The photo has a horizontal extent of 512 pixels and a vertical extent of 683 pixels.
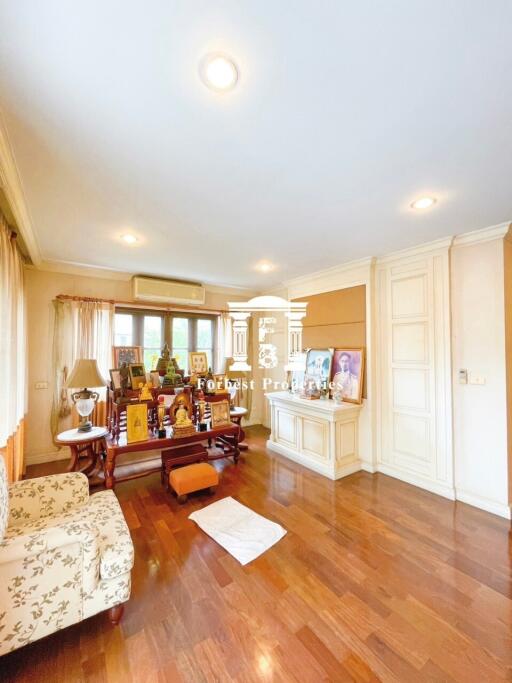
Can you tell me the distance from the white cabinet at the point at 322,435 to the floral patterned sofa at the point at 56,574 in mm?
2393

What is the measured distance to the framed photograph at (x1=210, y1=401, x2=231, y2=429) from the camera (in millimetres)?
3590

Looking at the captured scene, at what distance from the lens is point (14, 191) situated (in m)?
2.02

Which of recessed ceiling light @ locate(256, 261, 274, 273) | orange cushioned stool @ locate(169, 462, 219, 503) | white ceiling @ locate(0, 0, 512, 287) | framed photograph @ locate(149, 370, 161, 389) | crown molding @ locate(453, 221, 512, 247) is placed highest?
white ceiling @ locate(0, 0, 512, 287)

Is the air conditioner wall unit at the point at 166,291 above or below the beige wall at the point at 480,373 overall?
above

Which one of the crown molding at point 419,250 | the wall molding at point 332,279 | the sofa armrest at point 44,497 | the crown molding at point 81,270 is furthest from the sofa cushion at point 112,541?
the crown molding at point 419,250

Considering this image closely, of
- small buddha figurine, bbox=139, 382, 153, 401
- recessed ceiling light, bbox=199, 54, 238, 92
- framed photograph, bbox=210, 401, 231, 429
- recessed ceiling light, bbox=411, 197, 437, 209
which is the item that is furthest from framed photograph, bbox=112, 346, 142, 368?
recessed ceiling light, bbox=411, 197, 437, 209

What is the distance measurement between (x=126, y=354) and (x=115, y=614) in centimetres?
314

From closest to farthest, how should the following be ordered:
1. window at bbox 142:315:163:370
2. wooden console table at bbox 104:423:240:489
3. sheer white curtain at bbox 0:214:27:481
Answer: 1. sheer white curtain at bbox 0:214:27:481
2. wooden console table at bbox 104:423:240:489
3. window at bbox 142:315:163:370

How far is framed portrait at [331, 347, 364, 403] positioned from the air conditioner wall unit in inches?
95.5

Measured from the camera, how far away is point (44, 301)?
12.3ft

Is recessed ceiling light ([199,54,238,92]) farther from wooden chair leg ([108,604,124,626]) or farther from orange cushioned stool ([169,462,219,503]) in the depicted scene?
orange cushioned stool ([169,462,219,503])

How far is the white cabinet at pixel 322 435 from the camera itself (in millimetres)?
3328

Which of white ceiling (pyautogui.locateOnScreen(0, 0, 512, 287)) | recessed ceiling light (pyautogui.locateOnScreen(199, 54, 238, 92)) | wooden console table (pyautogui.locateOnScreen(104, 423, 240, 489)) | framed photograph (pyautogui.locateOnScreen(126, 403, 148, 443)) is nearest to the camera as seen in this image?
white ceiling (pyautogui.locateOnScreen(0, 0, 512, 287))

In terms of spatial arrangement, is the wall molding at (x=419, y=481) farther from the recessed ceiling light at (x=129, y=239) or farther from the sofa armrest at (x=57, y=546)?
the recessed ceiling light at (x=129, y=239)
